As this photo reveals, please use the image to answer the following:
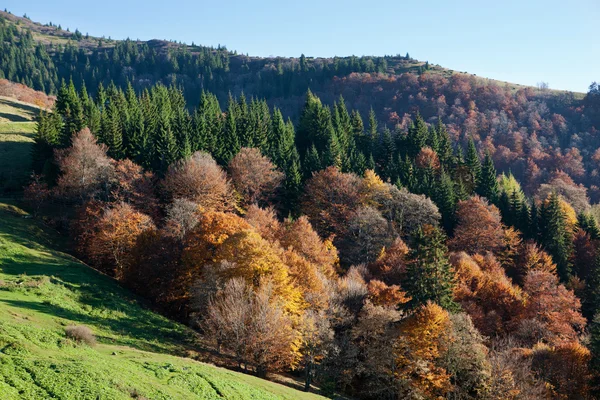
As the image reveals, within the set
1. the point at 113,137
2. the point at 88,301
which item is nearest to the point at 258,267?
the point at 88,301

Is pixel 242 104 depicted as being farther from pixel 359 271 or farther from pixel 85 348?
pixel 85 348

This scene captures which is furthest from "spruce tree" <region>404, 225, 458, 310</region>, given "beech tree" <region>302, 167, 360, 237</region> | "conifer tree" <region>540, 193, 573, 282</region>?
"conifer tree" <region>540, 193, 573, 282</region>

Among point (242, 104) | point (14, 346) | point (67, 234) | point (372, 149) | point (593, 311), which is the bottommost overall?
point (593, 311)

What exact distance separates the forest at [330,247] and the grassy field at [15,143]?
765 centimetres

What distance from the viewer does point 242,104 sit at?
129 m

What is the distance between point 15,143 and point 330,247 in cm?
8222

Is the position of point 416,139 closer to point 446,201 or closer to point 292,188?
point 446,201

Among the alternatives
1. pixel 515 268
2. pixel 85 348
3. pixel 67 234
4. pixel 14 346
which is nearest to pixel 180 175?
pixel 67 234

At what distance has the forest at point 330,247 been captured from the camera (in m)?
50.6

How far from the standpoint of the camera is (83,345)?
111 feet

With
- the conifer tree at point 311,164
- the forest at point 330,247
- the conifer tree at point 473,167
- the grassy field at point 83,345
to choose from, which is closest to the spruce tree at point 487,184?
the forest at point 330,247

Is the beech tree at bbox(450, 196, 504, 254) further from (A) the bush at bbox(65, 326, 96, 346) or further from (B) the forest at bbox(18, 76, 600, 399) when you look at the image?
(A) the bush at bbox(65, 326, 96, 346)

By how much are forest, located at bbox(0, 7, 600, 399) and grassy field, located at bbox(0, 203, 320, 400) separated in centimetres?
591

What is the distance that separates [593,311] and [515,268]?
16.8 metres
